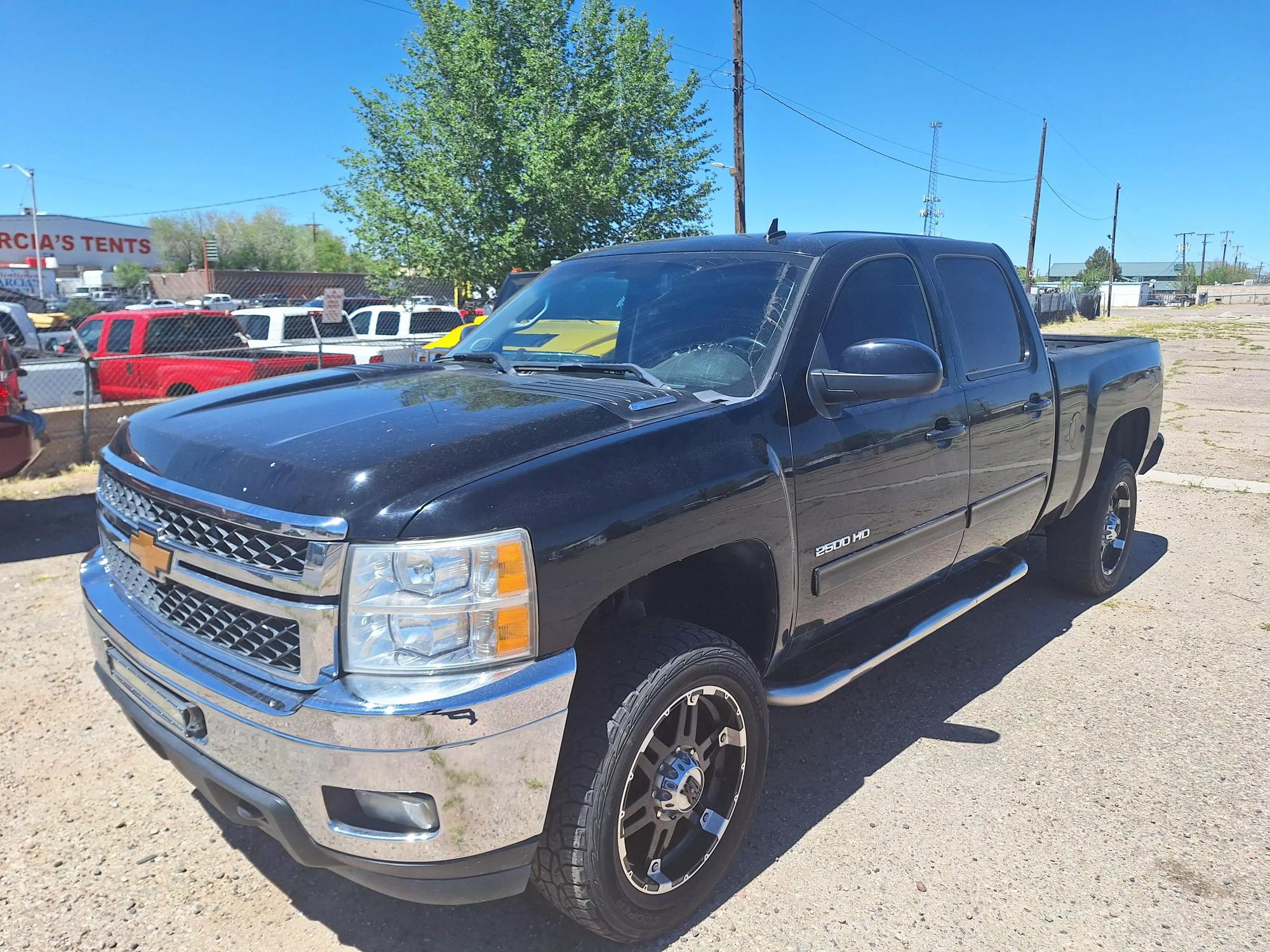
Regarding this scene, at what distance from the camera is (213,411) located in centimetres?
290

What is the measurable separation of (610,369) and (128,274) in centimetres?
7089

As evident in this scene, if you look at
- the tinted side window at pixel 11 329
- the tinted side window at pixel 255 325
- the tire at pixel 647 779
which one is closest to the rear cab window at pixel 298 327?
the tinted side window at pixel 255 325

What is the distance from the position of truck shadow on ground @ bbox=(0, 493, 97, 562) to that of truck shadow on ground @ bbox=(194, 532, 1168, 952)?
4.19 metres

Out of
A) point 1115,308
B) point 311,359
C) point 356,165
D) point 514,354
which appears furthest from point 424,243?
point 1115,308

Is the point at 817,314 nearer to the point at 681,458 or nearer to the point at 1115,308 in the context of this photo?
the point at 681,458

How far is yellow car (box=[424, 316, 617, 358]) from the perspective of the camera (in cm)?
344

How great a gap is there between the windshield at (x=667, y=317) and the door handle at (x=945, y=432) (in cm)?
83

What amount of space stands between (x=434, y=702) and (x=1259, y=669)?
14.1 ft

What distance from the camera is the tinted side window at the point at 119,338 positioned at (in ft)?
40.7

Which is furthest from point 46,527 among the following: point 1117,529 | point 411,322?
point 411,322

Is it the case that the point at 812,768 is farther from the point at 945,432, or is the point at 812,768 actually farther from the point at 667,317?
the point at 667,317

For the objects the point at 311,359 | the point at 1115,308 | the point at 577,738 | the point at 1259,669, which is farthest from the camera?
the point at 1115,308

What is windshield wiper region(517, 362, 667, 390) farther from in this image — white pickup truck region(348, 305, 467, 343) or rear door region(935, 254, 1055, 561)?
white pickup truck region(348, 305, 467, 343)

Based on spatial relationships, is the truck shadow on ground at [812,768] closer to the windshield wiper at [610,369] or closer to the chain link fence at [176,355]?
the windshield wiper at [610,369]
